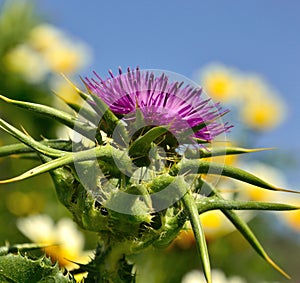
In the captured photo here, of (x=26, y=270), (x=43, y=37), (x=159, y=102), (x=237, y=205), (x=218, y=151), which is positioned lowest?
(x=26, y=270)

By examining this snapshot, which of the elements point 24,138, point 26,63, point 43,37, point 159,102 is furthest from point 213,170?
point 43,37

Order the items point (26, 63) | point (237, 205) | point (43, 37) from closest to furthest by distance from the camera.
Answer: point (237, 205) → point (26, 63) → point (43, 37)

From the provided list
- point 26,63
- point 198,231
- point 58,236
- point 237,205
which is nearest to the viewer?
point 198,231

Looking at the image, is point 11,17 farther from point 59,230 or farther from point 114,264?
point 114,264

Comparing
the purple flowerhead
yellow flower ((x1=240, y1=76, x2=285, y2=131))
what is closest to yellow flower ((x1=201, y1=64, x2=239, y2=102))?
yellow flower ((x1=240, y1=76, x2=285, y2=131))

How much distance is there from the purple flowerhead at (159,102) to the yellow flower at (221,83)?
3110 mm

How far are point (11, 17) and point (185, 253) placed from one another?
2.25m

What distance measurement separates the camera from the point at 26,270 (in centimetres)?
134

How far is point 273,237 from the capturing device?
13.8 ft

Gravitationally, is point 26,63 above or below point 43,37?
below

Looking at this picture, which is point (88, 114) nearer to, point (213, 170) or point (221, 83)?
point (213, 170)

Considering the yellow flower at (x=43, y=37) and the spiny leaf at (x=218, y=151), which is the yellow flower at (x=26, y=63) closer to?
the yellow flower at (x=43, y=37)

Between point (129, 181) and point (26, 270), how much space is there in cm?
30

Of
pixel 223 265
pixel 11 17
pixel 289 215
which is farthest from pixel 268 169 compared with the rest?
pixel 11 17
